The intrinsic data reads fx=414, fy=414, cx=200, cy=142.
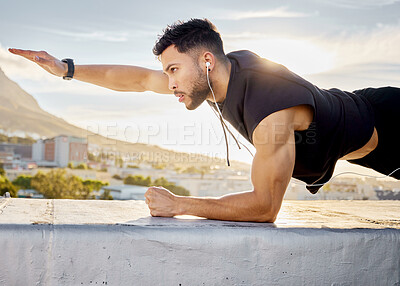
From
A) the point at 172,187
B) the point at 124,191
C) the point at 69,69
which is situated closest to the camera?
the point at 69,69

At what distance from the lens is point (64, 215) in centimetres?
144

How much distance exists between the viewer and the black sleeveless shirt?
1708mm

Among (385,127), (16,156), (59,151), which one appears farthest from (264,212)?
(59,151)

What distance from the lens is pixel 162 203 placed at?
1631 millimetres

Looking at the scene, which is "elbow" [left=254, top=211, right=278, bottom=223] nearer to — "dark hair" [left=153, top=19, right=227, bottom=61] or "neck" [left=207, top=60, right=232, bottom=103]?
"neck" [left=207, top=60, right=232, bottom=103]

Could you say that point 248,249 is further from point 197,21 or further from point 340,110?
point 197,21

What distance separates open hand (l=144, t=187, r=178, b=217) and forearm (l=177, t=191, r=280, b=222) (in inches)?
1.2

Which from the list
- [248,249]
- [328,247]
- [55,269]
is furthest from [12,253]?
[328,247]

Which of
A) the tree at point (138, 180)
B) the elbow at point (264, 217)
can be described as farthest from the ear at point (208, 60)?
the tree at point (138, 180)

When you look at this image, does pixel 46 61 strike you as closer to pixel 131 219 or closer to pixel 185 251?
pixel 131 219

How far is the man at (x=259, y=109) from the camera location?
1625 millimetres

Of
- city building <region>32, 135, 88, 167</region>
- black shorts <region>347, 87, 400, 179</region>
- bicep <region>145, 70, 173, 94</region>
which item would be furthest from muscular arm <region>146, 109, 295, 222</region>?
city building <region>32, 135, 88, 167</region>

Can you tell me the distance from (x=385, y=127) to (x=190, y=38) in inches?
46.9

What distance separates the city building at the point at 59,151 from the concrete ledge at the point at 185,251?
38.6 metres
